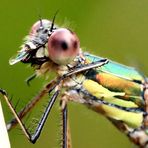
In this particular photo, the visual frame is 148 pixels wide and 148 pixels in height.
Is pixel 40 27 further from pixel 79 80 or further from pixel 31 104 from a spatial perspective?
pixel 31 104

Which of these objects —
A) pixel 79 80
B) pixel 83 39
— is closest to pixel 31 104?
pixel 79 80

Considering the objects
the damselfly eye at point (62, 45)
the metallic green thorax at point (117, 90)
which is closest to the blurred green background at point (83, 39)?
the metallic green thorax at point (117, 90)

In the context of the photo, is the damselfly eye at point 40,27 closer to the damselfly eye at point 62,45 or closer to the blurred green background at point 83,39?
the damselfly eye at point 62,45

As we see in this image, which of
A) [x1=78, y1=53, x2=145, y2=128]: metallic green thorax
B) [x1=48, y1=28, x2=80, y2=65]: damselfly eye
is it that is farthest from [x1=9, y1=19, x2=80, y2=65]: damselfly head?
[x1=78, y1=53, x2=145, y2=128]: metallic green thorax

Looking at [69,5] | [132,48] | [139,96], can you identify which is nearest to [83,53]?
[139,96]

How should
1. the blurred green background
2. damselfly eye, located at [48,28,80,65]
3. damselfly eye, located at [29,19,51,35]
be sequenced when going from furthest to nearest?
the blurred green background → damselfly eye, located at [29,19,51,35] → damselfly eye, located at [48,28,80,65]

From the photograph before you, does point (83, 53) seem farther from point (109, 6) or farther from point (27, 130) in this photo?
point (109, 6)

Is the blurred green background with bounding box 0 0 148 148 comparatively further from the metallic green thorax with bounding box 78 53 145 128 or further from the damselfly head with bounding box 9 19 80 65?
the damselfly head with bounding box 9 19 80 65
